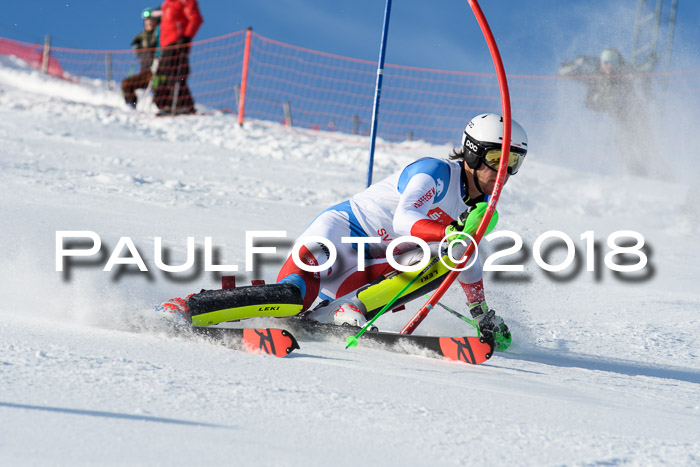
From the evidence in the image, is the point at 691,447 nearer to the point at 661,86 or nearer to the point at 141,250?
the point at 141,250

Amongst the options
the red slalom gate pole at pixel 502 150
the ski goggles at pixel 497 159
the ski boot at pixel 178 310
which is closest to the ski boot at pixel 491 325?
the red slalom gate pole at pixel 502 150

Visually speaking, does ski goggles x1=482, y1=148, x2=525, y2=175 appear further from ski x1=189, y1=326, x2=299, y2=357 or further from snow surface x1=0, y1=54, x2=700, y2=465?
ski x1=189, y1=326, x2=299, y2=357

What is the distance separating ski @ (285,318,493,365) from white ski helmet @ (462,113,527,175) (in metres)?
0.93

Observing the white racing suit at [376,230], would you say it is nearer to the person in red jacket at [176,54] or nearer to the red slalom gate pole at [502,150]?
the red slalom gate pole at [502,150]

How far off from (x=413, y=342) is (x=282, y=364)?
86 centimetres

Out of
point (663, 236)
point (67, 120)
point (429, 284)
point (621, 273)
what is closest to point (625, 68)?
point (663, 236)

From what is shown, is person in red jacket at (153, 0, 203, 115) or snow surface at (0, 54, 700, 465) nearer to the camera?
snow surface at (0, 54, 700, 465)

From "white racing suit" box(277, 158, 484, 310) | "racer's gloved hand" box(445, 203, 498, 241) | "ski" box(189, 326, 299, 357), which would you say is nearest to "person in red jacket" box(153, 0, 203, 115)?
"white racing suit" box(277, 158, 484, 310)

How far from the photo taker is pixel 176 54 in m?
13.8

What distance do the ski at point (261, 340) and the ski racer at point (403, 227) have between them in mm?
484

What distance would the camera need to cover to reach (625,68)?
14617 millimetres

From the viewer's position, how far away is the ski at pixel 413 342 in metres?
3.45

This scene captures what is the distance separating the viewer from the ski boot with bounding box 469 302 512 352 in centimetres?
397

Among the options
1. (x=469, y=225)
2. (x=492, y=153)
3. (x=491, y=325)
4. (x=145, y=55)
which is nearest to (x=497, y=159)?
(x=492, y=153)
